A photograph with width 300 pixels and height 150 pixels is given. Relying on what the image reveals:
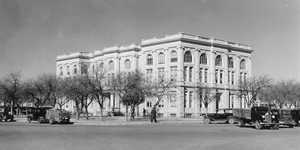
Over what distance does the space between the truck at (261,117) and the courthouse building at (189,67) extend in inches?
1524

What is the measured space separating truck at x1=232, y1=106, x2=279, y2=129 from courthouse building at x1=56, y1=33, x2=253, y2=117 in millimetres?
38706

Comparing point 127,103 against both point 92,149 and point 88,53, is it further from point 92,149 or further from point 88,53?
point 88,53

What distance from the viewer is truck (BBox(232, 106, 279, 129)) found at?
3444 centimetres

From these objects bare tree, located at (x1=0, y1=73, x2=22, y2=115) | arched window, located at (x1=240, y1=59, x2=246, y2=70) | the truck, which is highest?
arched window, located at (x1=240, y1=59, x2=246, y2=70)

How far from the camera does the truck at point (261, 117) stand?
113 ft

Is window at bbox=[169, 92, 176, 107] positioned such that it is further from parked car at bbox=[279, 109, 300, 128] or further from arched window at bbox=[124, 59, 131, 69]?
parked car at bbox=[279, 109, 300, 128]

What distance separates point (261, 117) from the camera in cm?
3466

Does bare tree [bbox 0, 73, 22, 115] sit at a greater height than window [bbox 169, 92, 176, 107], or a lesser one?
greater

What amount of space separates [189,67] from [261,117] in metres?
44.3

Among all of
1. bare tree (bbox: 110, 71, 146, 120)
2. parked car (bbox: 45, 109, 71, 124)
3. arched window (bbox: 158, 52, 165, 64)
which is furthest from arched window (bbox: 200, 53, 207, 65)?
parked car (bbox: 45, 109, 71, 124)

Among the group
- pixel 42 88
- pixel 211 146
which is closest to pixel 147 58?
pixel 42 88

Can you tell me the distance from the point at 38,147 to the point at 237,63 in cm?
7376

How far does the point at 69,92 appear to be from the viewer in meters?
63.9

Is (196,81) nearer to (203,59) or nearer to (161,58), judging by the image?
(203,59)
